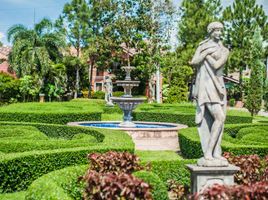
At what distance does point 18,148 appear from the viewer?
10969 millimetres

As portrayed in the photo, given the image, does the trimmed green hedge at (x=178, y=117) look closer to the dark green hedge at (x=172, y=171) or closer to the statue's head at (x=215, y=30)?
the dark green hedge at (x=172, y=171)

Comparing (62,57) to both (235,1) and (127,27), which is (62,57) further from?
(235,1)

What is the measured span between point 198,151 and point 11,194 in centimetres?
575

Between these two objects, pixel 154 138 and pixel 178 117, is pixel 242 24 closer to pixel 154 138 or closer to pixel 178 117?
pixel 178 117

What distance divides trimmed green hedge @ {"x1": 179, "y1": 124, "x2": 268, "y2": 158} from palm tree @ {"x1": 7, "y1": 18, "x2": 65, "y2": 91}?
26.1 metres

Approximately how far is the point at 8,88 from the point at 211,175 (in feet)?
Answer: 109

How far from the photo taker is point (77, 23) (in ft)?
156

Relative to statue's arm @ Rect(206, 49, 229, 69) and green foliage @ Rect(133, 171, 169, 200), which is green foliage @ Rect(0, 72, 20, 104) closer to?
green foliage @ Rect(133, 171, 169, 200)

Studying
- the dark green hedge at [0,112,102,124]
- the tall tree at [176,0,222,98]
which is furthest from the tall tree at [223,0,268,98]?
the dark green hedge at [0,112,102,124]

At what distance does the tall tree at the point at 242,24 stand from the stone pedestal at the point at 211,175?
138 ft

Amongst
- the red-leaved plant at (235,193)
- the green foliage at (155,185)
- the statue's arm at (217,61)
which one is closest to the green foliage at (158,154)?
the green foliage at (155,185)

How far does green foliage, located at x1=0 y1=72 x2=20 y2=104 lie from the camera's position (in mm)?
37375

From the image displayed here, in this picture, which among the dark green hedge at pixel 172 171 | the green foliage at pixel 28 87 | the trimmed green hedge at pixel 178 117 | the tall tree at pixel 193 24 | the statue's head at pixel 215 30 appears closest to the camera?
the statue's head at pixel 215 30

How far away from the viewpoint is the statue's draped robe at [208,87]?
23.5 ft
